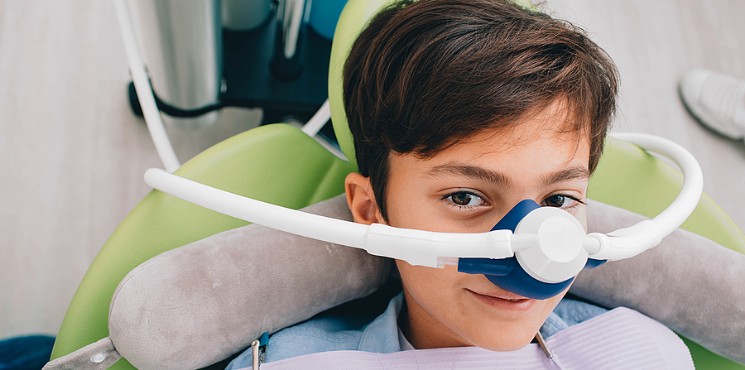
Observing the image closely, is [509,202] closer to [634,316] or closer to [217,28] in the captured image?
[634,316]

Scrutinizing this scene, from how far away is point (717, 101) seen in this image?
153 centimetres

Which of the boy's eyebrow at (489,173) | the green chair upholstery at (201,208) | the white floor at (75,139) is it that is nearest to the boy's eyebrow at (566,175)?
the boy's eyebrow at (489,173)

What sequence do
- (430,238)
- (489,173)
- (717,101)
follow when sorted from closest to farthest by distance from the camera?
(430,238), (489,173), (717,101)

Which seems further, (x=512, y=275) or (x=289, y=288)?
(x=289, y=288)

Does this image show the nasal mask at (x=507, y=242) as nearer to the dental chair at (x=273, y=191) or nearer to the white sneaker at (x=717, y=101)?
the dental chair at (x=273, y=191)

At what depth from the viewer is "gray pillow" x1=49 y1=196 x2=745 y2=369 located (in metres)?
0.70

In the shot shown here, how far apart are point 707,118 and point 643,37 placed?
0.26 meters

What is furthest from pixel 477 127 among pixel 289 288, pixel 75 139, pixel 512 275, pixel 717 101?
pixel 717 101

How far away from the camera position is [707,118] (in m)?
1.55

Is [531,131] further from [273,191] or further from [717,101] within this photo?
[717,101]

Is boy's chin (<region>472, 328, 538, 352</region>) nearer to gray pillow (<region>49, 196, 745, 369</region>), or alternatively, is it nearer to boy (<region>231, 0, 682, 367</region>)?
boy (<region>231, 0, 682, 367</region>)

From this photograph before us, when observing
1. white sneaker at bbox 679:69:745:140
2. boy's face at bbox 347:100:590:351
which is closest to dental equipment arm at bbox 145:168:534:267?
boy's face at bbox 347:100:590:351

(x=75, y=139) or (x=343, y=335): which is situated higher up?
(x=343, y=335)

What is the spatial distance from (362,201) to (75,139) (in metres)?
0.81
